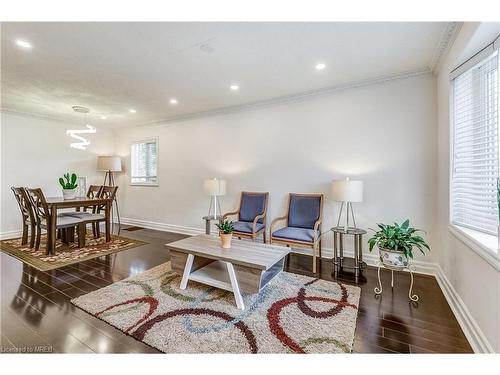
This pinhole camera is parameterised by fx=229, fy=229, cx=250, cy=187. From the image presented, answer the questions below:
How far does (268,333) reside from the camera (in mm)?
1671

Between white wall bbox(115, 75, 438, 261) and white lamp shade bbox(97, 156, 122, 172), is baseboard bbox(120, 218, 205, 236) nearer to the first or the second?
white wall bbox(115, 75, 438, 261)

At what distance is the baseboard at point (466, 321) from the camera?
4.91ft

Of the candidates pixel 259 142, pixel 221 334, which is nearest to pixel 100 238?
pixel 259 142

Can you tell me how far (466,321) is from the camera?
1.74 meters

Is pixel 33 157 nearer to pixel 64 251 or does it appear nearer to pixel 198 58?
pixel 64 251

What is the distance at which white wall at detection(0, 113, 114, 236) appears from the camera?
14.7 feet

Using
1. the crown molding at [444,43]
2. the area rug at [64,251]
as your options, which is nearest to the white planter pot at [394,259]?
the crown molding at [444,43]

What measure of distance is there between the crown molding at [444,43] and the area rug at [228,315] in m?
2.57

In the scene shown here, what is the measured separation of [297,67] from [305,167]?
4.82ft

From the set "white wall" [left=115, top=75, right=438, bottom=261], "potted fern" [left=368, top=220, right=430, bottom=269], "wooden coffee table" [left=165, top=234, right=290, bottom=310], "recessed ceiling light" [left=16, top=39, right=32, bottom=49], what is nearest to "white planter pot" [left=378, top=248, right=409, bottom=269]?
"potted fern" [left=368, top=220, right=430, bottom=269]

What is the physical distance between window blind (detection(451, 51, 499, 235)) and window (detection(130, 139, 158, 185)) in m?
5.27

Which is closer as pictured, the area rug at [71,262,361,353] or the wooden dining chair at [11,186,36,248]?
the area rug at [71,262,361,353]

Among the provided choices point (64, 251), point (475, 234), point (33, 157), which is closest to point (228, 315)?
point (475, 234)
